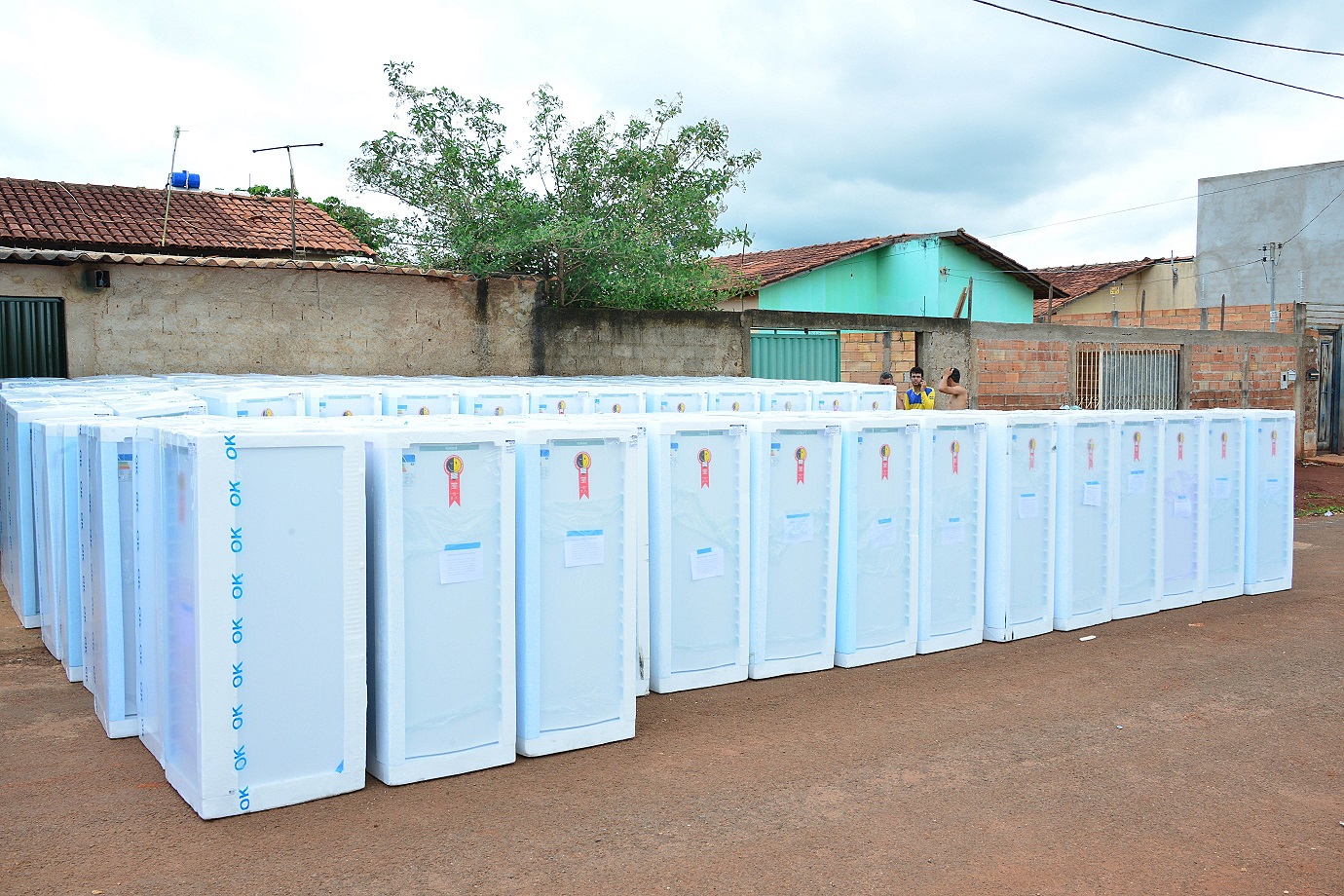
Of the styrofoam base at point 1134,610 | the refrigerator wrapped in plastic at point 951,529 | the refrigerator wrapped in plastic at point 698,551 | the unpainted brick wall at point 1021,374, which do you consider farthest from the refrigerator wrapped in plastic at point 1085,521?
the unpainted brick wall at point 1021,374

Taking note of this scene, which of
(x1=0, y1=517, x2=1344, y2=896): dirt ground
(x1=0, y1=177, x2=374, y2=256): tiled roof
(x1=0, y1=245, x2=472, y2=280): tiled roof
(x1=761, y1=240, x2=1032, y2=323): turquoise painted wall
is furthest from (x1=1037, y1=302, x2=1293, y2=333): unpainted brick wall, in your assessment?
(x1=0, y1=517, x2=1344, y2=896): dirt ground

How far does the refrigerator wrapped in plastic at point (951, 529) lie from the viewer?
238 inches

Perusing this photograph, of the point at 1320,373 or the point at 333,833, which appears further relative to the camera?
the point at 1320,373

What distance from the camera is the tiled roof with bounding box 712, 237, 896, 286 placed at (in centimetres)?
2403

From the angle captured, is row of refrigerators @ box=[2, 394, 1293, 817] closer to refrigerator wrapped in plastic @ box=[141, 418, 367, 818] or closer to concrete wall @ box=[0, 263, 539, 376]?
refrigerator wrapped in plastic @ box=[141, 418, 367, 818]

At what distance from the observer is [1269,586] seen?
8.21 metres

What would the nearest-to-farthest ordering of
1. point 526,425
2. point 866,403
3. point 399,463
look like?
point 399,463 < point 526,425 < point 866,403

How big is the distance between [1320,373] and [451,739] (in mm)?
21787

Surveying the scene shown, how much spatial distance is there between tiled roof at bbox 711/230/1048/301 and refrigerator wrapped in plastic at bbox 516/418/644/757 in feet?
63.9

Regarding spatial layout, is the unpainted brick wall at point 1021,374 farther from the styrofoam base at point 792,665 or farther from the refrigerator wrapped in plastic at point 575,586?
the refrigerator wrapped in plastic at point 575,586

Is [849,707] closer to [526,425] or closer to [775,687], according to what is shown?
[775,687]

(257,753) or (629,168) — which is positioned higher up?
(629,168)

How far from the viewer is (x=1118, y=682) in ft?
18.7

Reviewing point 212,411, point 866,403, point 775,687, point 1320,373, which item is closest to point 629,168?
point 866,403
